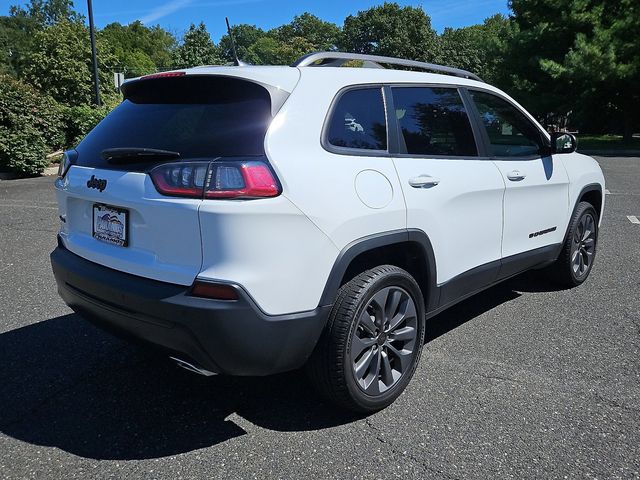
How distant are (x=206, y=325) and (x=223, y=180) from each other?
0.61 metres

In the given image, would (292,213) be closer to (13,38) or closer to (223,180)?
(223,180)

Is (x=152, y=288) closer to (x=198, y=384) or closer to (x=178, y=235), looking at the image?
(x=178, y=235)

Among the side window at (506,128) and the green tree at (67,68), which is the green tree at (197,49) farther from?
the side window at (506,128)

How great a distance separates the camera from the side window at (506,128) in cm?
388

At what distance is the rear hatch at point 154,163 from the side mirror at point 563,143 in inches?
109

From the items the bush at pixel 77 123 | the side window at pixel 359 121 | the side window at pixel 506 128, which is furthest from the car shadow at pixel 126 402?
the bush at pixel 77 123

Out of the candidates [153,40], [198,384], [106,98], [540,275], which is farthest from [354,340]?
[153,40]

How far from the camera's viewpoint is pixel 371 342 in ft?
9.32

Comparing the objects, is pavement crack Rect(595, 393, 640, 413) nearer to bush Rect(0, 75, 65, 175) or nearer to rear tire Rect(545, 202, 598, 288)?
rear tire Rect(545, 202, 598, 288)

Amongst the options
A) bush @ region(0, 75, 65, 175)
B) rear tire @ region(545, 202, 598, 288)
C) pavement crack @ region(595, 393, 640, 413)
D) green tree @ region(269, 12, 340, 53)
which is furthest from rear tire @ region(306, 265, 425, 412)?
green tree @ region(269, 12, 340, 53)

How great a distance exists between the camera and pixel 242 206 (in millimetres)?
2322

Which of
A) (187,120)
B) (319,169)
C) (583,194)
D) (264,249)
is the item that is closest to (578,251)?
(583,194)

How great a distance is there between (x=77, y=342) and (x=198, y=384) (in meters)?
1.07

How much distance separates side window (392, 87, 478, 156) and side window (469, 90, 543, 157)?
0.25 m
